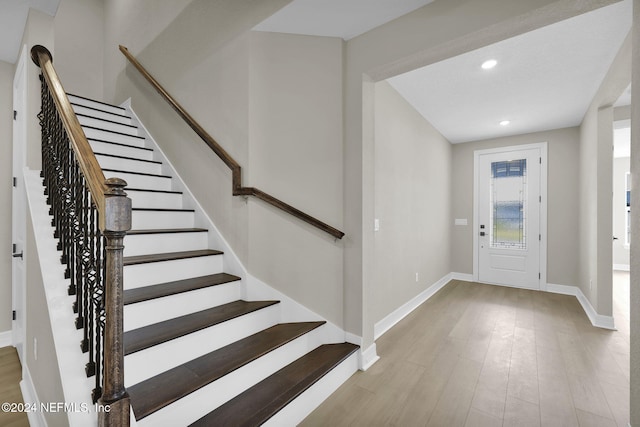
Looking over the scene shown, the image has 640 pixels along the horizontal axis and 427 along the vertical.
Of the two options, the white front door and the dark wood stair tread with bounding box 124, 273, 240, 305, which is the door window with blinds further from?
the white front door

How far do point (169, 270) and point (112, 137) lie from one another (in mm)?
2207

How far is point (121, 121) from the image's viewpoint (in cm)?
389

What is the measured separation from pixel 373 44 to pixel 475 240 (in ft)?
14.2

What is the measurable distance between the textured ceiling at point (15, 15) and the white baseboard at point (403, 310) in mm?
3644

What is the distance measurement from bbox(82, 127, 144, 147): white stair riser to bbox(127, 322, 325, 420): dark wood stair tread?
9.49ft

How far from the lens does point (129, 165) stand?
3150mm

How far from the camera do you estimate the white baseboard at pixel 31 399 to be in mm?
1853

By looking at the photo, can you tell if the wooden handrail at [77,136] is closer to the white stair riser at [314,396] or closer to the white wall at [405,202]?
the white stair riser at [314,396]

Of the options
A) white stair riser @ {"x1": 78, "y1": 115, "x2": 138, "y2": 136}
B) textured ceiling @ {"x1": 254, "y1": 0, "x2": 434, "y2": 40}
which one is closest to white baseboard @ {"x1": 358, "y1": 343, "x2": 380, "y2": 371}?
textured ceiling @ {"x1": 254, "y1": 0, "x2": 434, "y2": 40}

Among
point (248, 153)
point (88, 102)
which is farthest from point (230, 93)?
point (88, 102)

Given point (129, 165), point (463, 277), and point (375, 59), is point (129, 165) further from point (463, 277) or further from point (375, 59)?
point (463, 277)

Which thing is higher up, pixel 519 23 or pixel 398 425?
pixel 519 23

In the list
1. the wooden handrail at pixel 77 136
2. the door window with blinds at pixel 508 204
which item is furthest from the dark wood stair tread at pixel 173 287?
the door window with blinds at pixel 508 204

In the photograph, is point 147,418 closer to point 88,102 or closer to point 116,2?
point 88,102
